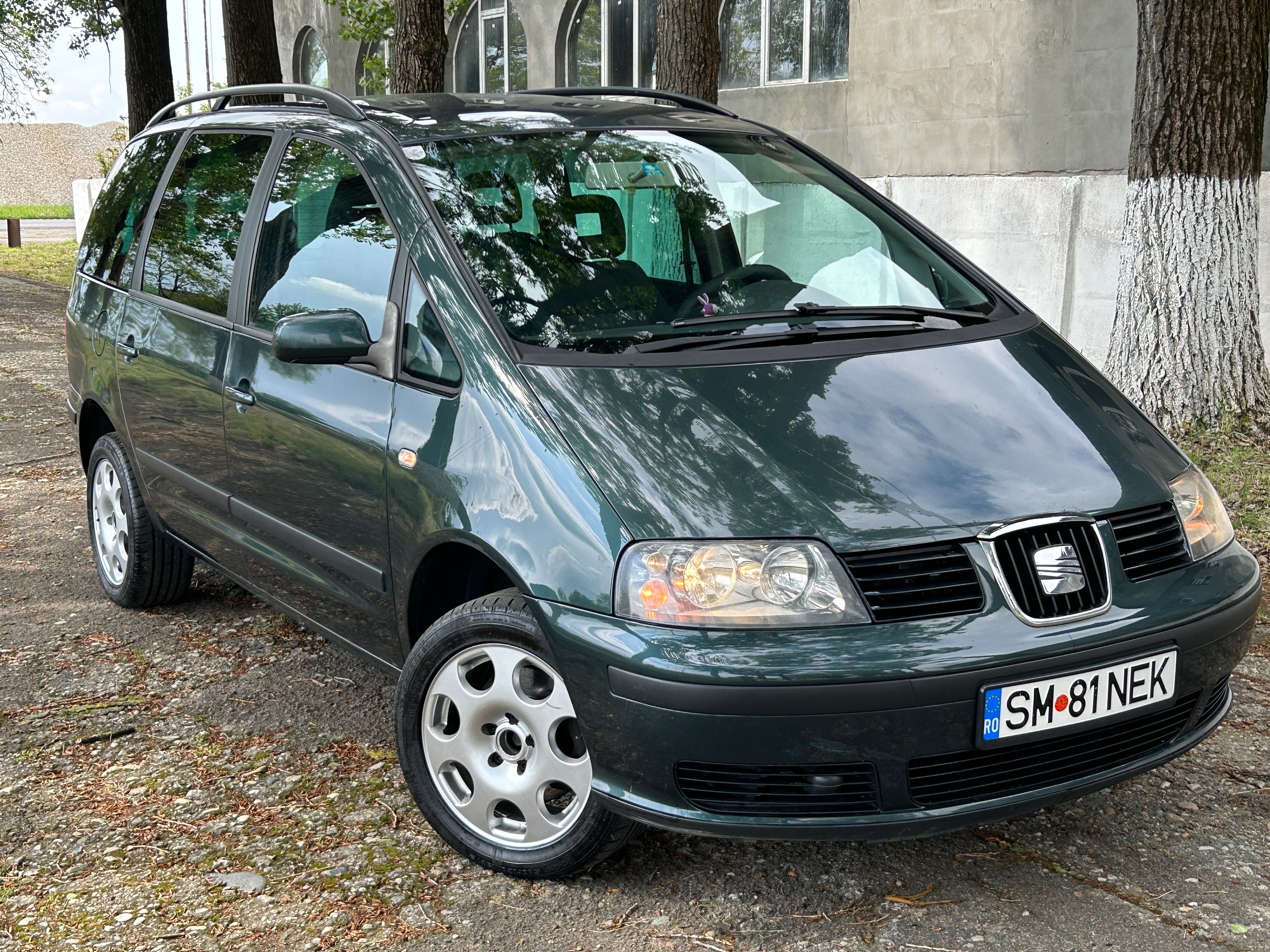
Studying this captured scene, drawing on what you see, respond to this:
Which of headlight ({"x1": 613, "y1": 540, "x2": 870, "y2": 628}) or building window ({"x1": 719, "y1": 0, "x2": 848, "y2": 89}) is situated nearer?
headlight ({"x1": 613, "y1": 540, "x2": 870, "y2": 628})

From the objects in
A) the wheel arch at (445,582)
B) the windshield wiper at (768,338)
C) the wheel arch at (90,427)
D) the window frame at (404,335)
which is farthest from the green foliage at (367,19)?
the wheel arch at (445,582)

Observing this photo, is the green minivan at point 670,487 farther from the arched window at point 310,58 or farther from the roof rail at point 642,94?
the arched window at point 310,58

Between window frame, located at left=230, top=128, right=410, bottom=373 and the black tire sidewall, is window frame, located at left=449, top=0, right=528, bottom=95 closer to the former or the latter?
the black tire sidewall

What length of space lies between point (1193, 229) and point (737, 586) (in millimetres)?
5030

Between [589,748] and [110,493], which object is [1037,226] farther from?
[589,748]

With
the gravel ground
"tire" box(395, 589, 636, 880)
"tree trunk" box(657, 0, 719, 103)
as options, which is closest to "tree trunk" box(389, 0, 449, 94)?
"tree trunk" box(657, 0, 719, 103)

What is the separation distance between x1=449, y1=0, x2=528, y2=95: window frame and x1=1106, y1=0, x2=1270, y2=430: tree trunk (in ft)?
44.4

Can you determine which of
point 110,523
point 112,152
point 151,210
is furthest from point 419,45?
point 112,152

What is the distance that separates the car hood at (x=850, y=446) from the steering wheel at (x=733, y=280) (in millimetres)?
373

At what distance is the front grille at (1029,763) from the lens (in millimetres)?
2676

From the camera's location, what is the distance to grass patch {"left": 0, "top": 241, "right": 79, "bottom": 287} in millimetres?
19812

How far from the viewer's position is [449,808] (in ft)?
10.4

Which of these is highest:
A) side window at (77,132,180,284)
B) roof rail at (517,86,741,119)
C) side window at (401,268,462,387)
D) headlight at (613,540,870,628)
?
roof rail at (517,86,741,119)

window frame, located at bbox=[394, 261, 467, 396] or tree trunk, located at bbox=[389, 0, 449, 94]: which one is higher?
tree trunk, located at bbox=[389, 0, 449, 94]
